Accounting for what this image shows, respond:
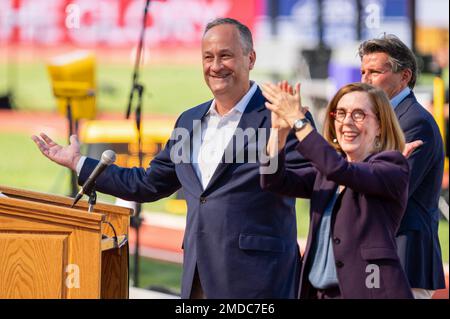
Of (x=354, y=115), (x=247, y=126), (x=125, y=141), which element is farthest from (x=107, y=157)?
(x=125, y=141)

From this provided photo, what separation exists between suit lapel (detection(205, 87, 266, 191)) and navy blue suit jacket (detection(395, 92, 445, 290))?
2.12ft

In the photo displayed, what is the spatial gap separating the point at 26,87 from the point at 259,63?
6.91 metres

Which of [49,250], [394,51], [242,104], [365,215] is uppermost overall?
[394,51]

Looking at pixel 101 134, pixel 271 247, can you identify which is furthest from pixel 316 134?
pixel 101 134

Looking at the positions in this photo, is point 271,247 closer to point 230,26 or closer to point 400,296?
point 400,296

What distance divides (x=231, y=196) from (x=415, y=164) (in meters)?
0.82

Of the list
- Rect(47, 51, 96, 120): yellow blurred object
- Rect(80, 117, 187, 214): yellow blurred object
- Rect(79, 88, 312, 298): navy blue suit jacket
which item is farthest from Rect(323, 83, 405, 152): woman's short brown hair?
Rect(80, 117, 187, 214): yellow blurred object

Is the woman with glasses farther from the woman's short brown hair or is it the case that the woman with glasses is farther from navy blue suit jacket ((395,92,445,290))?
navy blue suit jacket ((395,92,445,290))

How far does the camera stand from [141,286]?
726cm

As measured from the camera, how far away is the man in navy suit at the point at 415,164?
394 cm

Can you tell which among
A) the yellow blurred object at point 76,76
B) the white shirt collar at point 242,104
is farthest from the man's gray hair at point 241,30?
the yellow blurred object at point 76,76

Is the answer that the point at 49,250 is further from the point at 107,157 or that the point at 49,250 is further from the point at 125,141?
the point at 125,141

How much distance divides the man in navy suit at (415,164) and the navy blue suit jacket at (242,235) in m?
0.54

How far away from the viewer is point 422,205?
398 cm
